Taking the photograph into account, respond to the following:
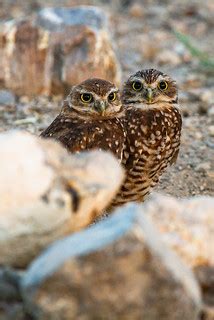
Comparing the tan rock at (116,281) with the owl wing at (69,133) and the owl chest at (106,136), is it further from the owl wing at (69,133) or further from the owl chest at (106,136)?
the owl chest at (106,136)

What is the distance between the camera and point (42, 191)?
3604 mm

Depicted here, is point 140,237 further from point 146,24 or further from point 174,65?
point 146,24

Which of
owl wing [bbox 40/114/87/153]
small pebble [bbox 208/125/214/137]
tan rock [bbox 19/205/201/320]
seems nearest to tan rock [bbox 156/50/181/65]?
small pebble [bbox 208/125/214/137]

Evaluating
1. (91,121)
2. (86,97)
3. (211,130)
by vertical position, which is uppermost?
(86,97)

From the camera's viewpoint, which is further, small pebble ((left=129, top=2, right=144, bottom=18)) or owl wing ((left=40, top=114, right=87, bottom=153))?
small pebble ((left=129, top=2, right=144, bottom=18))

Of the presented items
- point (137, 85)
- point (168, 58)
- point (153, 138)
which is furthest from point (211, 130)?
point (168, 58)

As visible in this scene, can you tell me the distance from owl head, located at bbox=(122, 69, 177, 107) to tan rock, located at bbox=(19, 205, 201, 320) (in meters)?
3.07

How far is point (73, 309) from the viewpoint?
11.0 feet

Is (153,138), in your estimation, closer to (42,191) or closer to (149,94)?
(149,94)

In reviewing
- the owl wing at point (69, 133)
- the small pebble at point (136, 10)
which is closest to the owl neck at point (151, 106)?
the owl wing at point (69, 133)

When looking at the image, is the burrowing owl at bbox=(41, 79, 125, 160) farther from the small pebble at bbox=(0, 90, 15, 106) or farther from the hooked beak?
the small pebble at bbox=(0, 90, 15, 106)

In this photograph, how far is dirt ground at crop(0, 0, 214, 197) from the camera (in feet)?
23.6

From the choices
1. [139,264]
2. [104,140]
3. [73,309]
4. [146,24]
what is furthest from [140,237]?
[146,24]

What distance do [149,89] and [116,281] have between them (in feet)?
10.5
